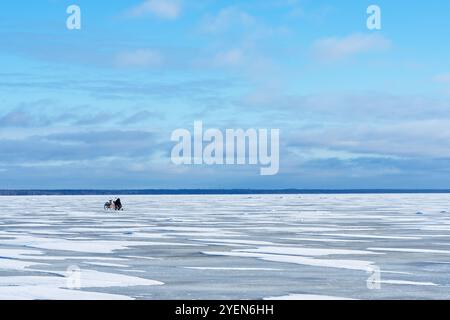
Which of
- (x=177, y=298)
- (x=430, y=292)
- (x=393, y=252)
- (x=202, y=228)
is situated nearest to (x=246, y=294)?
(x=177, y=298)

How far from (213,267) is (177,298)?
3.01 meters

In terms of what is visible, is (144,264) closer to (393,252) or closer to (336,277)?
(336,277)

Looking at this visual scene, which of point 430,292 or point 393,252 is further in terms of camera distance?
point 393,252

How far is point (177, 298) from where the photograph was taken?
8.27 metres

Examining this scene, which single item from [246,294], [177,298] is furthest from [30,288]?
[246,294]

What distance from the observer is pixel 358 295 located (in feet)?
28.1

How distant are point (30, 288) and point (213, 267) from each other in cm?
300

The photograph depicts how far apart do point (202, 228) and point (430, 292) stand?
12.4 m
